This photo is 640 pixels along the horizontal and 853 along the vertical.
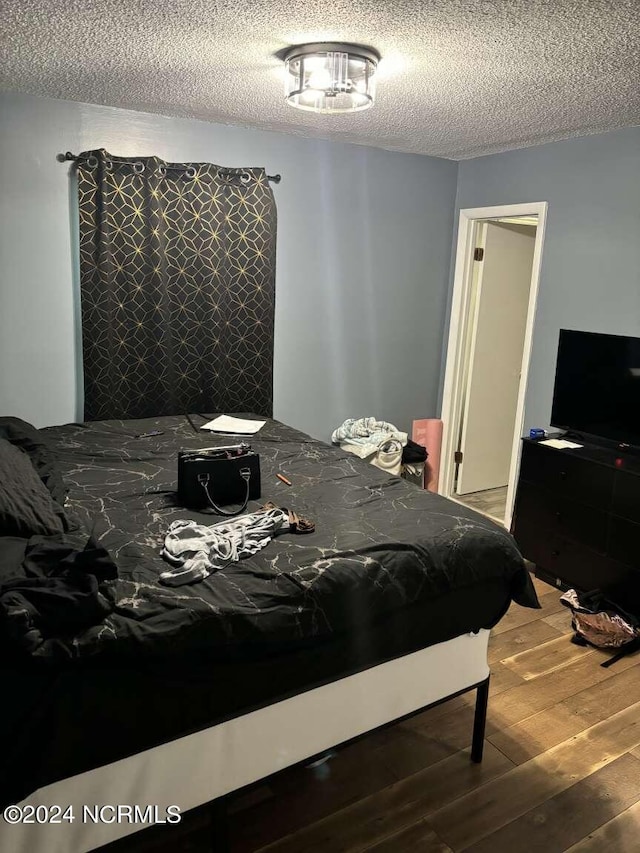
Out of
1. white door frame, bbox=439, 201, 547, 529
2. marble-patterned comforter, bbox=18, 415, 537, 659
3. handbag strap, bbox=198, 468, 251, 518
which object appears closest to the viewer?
marble-patterned comforter, bbox=18, 415, 537, 659

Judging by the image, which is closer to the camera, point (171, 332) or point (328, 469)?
point (328, 469)

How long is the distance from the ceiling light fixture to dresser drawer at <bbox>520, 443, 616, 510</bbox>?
6.44 ft

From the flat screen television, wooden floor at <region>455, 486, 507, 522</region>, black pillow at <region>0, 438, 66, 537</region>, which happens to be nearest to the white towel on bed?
black pillow at <region>0, 438, 66, 537</region>

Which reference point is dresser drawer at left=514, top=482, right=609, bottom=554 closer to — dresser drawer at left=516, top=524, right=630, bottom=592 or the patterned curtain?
dresser drawer at left=516, top=524, right=630, bottom=592

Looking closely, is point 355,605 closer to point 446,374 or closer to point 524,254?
point 446,374

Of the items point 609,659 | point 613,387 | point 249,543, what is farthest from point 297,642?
point 613,387

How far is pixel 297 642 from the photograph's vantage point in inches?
68.4

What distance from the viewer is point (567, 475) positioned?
331cm

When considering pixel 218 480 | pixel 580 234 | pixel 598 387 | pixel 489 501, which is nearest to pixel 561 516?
pixel 598 387

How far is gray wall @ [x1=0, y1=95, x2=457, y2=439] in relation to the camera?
3307 mm

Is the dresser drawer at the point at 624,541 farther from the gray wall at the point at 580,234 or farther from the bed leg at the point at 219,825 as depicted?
the bed leg at the point at 219,825

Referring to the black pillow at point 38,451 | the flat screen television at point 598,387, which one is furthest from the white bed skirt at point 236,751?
the flat screen television at point 598,387

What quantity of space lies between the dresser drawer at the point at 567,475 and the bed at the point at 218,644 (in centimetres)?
108

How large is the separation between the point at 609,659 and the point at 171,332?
2786 millimetres
